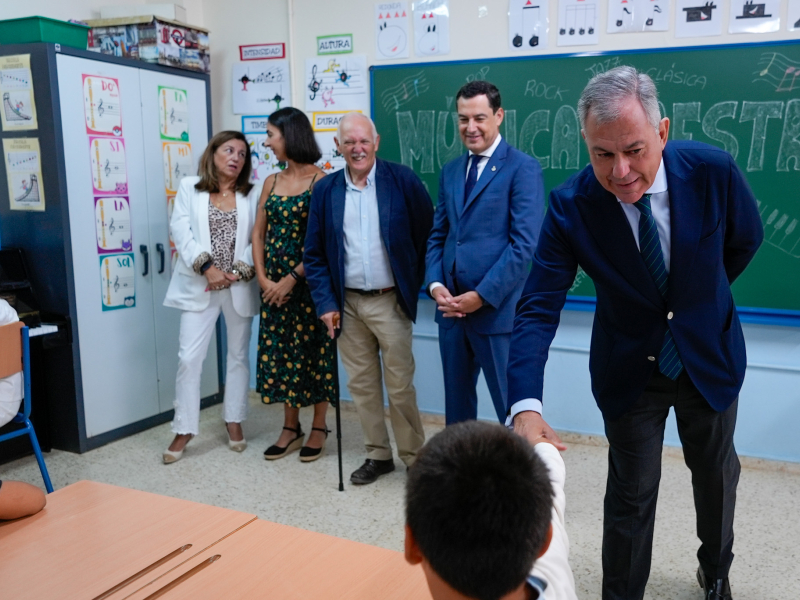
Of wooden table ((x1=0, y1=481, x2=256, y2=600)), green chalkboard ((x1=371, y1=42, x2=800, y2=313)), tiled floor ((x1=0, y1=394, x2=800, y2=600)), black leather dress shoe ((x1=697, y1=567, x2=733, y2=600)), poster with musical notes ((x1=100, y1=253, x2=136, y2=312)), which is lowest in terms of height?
tiled floor ((x1=0, y1=394, x2=800, y2=600))

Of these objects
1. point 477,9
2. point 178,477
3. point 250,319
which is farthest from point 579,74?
point 178,477

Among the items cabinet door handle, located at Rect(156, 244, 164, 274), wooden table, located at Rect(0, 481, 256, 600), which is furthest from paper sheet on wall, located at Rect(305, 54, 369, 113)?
wooden table, located at Rect(0, 481, 256, 600)

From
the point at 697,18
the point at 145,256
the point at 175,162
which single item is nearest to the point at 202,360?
the point at 145,256

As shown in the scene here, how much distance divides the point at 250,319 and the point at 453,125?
1485mm

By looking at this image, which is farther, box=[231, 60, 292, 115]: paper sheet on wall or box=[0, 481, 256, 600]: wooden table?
box=[231, 60, 292, 115]: paper sheet on wall

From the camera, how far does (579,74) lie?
135 inches

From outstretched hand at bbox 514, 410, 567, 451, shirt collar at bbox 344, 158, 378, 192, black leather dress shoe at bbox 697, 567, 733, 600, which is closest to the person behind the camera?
outstretched hand at bbox 514, 410, 567, 451

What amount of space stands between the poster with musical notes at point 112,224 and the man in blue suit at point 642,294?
2606 millimetres

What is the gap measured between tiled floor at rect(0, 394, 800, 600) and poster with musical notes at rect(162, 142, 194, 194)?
1399mm

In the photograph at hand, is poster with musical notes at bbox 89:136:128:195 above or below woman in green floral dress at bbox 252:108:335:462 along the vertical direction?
above

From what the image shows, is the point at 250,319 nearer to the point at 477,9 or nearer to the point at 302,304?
the point at 302,304

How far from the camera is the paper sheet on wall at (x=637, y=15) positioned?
3.25 meters

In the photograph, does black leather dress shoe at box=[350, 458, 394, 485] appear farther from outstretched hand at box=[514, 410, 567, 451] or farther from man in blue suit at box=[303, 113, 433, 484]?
outstretched hand at box=[514, 410, 567, 451]

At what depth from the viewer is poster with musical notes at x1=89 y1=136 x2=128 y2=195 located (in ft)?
11.8
